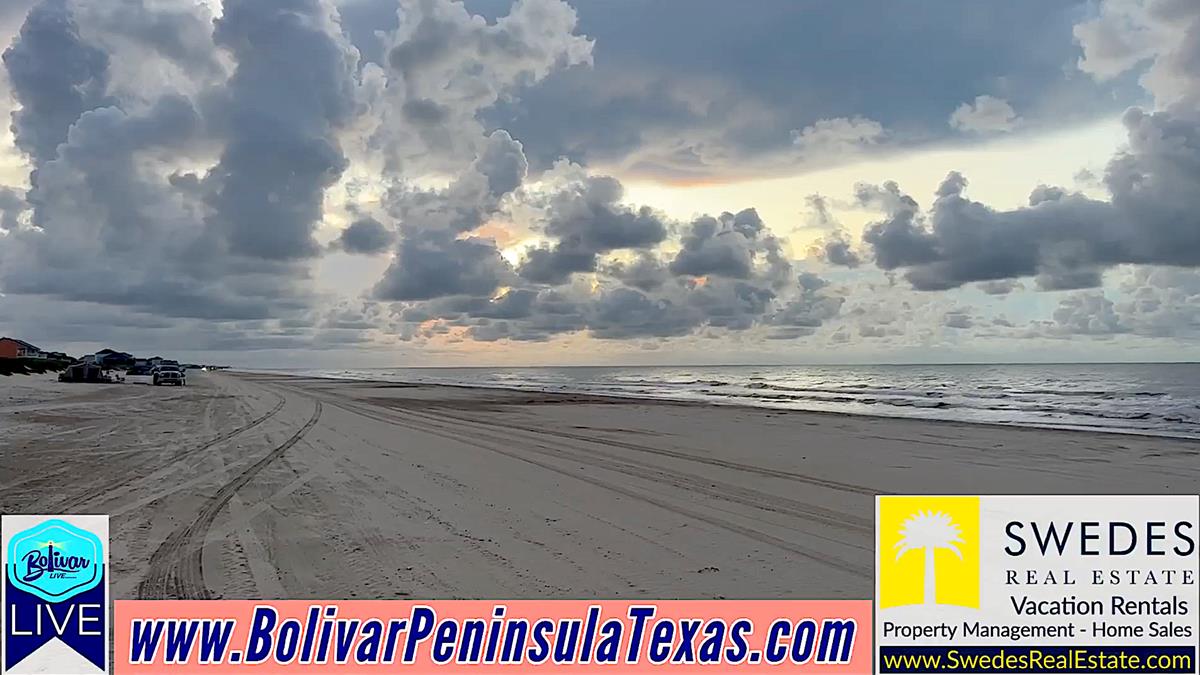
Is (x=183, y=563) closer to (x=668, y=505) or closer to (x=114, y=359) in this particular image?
(x=668, y=505)

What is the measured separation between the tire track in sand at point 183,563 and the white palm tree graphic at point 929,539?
6348 millimetres

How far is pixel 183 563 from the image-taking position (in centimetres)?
727

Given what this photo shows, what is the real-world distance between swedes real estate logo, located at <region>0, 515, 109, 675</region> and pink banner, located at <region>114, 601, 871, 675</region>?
0.61ft

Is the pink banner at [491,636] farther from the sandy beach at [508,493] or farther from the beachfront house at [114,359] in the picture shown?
the beachfront house at [114,359]

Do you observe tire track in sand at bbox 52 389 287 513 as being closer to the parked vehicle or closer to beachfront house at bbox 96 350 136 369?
the parked vehicle

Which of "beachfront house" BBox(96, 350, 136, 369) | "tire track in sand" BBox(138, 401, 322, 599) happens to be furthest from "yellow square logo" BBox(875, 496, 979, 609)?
"beachfront house" BBox(96, 350, 136, 369)

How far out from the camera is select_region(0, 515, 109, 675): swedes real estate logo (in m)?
5.40

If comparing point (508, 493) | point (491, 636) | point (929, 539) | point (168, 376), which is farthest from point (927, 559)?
point (168, 376)

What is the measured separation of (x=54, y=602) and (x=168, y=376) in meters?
57.3

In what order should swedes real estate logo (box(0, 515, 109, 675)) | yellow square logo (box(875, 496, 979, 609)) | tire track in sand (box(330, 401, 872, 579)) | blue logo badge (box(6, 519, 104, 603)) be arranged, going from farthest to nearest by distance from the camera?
tire track in sand (box(330, 401, 872, 579)) < yellow square logo (box(875, 496, 979, 609)) < blue logo badge (box(6, 519, 104, 603)) < swedes real estate logo (box(0, 515, 109, 675))

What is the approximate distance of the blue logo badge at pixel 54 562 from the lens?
6.10m

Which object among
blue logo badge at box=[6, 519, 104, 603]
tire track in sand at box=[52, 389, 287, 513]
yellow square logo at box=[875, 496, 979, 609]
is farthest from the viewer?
tire track in sand at box=[52, 389, 287, 513]

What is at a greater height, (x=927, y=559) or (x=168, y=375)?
(x=168, y=375)

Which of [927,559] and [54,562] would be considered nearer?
[54,562]
